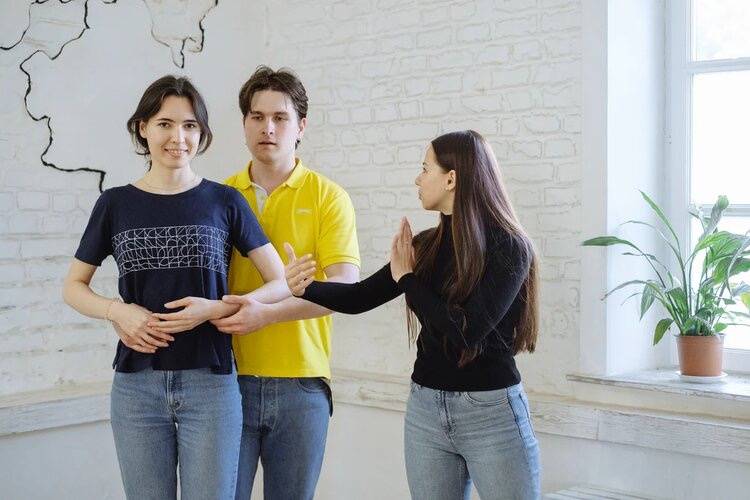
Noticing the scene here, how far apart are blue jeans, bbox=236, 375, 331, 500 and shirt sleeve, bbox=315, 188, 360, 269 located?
0.36 metres

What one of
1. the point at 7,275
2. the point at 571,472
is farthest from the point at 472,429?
the point at 7,275

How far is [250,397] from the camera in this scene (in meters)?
2.80

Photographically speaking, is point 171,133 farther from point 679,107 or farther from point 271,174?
point 679,107

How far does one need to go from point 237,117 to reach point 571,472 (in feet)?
7.70

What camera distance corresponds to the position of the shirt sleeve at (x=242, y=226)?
273cm

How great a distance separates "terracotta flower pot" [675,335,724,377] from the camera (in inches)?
147

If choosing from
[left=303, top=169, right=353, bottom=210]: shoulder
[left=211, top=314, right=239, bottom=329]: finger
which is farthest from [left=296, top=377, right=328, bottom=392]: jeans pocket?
[left=303, top=169, right=353, bottom=210]: shoulder

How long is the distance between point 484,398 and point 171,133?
108 centimetres

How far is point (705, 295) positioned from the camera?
375 centimetres

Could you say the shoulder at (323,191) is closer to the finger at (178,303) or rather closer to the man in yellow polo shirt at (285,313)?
the man in yellow polo shirt at (285,313)

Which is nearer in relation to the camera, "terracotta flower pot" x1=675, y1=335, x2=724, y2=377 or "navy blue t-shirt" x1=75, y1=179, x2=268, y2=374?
"navy blue t-shirt" x1=75, y1=179, x2=268, y2=374

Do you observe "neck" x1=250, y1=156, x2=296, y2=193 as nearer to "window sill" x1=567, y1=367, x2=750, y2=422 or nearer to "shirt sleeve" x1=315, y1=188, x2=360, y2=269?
"shirt sleeve" x1=315, y1=188, x2=360, y2=269

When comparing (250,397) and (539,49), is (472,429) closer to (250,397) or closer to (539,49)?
(250,397)

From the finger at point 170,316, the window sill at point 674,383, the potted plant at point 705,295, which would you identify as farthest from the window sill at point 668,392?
the finger at point 170,316
